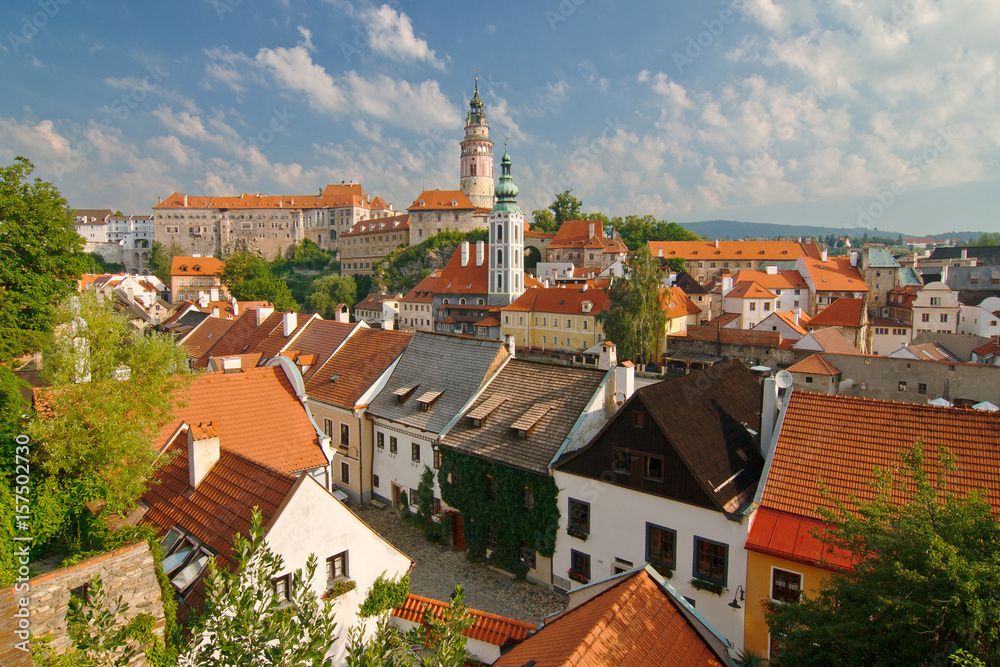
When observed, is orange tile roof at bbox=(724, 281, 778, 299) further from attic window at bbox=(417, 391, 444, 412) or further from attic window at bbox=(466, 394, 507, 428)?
attic window at bbox=(417, 391, 444, 412)

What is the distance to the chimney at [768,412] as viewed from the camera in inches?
560

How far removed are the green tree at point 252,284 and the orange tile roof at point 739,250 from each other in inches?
2243

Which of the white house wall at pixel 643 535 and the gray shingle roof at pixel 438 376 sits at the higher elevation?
the gray shingle roof at pixel 438 376

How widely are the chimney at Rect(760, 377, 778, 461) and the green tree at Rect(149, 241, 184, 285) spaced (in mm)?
124366

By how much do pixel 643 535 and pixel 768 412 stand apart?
4.45m

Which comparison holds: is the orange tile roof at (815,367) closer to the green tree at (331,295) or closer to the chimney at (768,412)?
the chimney at (768,412)

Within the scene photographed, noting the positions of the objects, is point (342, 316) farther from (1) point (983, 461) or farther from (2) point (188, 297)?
(2) point (188, 297)

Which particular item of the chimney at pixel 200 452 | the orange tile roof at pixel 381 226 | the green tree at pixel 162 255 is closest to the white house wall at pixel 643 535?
the chimney at pixel 200 452

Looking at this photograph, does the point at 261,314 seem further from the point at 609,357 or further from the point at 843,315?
the point at 843,315

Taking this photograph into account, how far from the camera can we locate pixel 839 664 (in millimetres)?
7230

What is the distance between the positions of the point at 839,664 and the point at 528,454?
398 inches

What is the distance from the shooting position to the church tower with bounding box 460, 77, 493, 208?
123188 millimetres

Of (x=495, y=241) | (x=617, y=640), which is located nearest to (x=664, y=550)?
(x=617, y=640)

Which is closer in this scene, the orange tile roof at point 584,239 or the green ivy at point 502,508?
the green ivy at point 502,508
